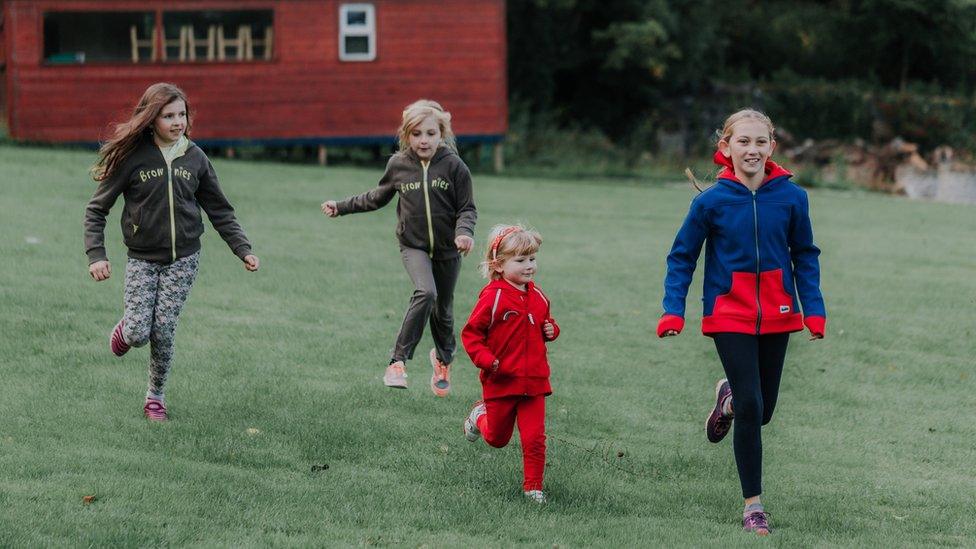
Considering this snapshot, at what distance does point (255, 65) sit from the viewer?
95.0 ft

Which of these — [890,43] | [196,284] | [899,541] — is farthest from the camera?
[890,43]

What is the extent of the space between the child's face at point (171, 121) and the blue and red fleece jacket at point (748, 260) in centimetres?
293

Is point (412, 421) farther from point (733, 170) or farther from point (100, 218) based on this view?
point (733, 170)

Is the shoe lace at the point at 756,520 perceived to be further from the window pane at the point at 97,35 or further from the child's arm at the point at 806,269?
the window pane at the point at 97,35

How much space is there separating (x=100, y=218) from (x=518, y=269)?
261 centimetres

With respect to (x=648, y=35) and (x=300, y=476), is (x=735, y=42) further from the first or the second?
(x=300, y=476)

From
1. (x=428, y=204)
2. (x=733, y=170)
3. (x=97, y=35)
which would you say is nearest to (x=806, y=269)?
(x=733, y=170)

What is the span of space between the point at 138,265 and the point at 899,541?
440cm

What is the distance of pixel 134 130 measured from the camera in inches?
301

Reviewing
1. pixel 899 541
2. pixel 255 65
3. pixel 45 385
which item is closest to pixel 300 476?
pixel 45 385

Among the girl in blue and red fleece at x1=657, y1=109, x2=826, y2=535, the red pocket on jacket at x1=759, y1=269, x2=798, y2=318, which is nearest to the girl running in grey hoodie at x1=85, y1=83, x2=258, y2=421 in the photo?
the girl in blue and red fleece at x1=657, y1=109, x2=826, y2=535

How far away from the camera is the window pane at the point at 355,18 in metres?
29.2

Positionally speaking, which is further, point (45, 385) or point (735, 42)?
point (735, 42)

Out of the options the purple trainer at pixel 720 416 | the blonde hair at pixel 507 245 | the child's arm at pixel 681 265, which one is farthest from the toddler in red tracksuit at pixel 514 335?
the purple trainer at pixel 720 416
